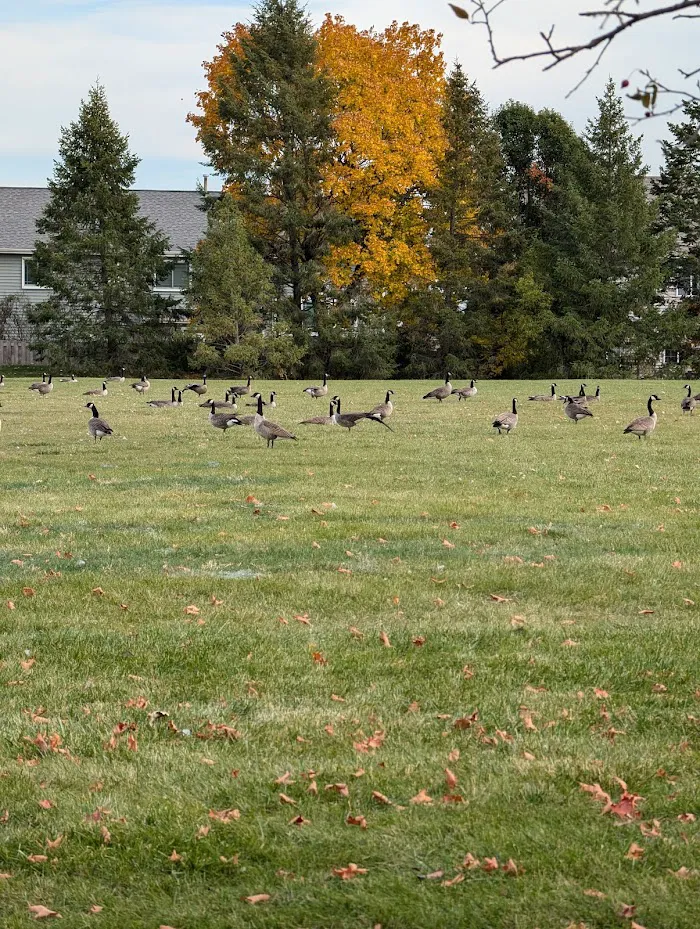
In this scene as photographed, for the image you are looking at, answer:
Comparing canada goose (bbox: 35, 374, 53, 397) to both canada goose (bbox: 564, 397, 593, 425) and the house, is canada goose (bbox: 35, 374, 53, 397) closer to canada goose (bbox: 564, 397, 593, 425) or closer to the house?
canada goose (bbox: 564, 397, 593, 425)

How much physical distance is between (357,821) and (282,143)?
173ft

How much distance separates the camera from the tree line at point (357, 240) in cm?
5350

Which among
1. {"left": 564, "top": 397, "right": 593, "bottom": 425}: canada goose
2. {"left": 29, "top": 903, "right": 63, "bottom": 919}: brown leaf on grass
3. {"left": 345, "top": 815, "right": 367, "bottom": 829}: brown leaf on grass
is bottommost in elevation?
{"left": 29, "top": 903, "right": 63, "bottom": 919}: brown leaf on grass

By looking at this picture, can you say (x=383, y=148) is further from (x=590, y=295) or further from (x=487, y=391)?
(x=487, y=391)

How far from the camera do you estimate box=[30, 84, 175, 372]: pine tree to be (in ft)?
178

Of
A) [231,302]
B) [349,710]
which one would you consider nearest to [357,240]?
[231,302]

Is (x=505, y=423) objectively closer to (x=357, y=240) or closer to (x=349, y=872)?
(x=349, y=872)

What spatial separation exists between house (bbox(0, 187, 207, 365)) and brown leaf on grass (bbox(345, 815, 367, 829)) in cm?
5586

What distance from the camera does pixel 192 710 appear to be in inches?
262

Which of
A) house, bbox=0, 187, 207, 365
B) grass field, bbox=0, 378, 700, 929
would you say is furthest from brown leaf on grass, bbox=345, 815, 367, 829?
house, bbox=0, 187, 207, 365

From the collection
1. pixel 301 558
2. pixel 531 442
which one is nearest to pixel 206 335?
pixel 531 442

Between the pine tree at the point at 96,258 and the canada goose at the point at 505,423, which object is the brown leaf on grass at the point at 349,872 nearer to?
the canada goose at the point at 505,423

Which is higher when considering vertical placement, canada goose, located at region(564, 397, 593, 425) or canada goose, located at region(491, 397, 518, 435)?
canada goose, located at region(564, 397, 593, 425)

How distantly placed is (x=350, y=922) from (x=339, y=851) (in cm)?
53
